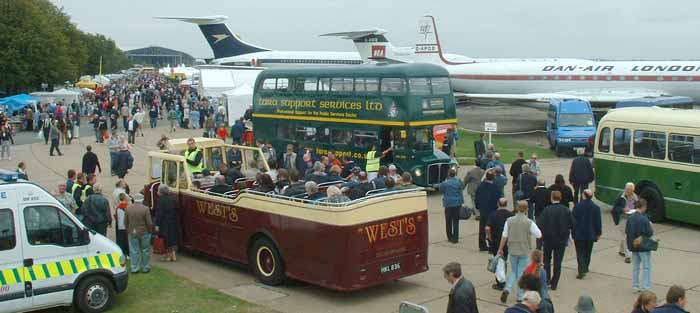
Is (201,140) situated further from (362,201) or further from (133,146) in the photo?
(133,146)

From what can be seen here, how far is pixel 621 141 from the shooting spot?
666 inches

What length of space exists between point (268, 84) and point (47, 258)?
15449mm

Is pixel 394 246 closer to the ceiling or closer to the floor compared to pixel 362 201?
closer to the floor

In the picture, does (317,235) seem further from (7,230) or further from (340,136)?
(340,136)

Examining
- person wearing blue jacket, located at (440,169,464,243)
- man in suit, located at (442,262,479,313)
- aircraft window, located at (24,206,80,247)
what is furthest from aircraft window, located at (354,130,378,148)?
man in suit, located at (442,262,479,313)

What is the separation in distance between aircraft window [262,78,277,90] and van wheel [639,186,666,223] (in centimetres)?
1292

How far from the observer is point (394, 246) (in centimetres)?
1104

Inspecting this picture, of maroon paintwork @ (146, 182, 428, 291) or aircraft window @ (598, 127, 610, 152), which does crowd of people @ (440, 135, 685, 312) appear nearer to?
maroon paintwork @ (146, 182, 428, 291)

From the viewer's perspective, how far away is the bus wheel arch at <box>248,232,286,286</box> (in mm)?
11508

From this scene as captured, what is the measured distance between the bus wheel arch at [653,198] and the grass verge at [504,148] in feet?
35.6

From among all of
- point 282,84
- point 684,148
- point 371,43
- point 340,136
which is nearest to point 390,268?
point 684,148

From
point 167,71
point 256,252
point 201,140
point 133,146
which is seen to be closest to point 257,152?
point 201,140

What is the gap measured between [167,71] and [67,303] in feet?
383

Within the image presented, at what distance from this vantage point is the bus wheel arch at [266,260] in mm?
11508
